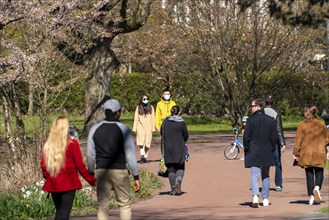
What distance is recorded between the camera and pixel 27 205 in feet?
48.4

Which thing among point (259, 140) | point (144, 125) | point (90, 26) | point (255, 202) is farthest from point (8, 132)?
point (90, 26)

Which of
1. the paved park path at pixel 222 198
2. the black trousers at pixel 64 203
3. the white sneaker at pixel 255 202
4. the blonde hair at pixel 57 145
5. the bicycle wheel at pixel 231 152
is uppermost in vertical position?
the blonde hair at pixel 57 145

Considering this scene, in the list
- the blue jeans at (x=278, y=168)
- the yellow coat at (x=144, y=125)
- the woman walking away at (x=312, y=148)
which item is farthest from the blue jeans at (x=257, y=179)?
the yellow coat at (x=144, y=125)

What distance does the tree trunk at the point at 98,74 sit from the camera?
104 ft

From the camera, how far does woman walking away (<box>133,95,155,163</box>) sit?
24109 millimetres

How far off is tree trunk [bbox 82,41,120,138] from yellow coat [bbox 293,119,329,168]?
53.2ft

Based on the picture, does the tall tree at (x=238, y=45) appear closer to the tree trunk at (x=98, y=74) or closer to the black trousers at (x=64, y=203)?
the tree trunk at (x=98, y=74)

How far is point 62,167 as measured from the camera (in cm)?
1099

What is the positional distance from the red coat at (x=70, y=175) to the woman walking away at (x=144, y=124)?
13.0 m

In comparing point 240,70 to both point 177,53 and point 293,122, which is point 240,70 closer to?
point 177,53

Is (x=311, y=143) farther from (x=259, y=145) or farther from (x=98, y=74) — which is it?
(x=98, y=74)

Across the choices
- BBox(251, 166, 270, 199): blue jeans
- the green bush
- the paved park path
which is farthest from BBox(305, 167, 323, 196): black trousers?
the green bush

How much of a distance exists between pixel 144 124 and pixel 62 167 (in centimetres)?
1337

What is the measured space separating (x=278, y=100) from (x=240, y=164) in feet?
81.4
